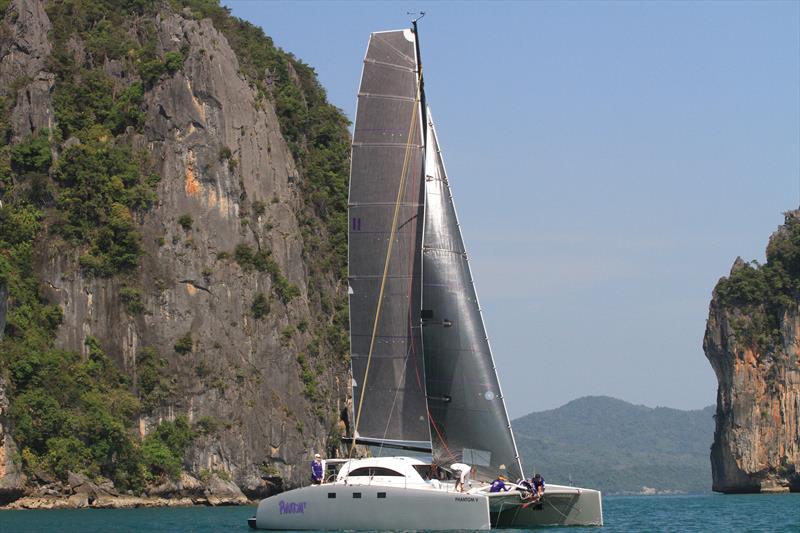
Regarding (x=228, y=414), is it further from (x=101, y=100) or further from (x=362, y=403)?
(x=362, y=403)

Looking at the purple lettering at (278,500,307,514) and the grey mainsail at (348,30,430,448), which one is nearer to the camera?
the purple lettering at (278,500,307,514)

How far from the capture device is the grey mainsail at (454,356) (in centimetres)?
3528

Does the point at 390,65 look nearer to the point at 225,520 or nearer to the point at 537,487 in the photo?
the point at 537,487

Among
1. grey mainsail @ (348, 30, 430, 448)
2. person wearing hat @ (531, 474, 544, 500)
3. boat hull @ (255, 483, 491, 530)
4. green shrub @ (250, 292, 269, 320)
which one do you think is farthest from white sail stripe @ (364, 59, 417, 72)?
green shrub @ (250, 292, 269, 320)

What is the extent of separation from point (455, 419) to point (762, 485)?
→ 63.0 meters

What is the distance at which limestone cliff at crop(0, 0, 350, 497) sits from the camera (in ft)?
232

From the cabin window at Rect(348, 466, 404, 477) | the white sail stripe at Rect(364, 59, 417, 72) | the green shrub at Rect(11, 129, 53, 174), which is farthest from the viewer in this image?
the green shrub at Rect(11, 129, 53, 174)

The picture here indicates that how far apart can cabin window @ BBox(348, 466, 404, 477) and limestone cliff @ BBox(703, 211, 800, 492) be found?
207 feet

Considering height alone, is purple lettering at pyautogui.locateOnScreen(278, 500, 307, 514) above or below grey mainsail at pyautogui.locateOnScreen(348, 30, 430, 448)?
below

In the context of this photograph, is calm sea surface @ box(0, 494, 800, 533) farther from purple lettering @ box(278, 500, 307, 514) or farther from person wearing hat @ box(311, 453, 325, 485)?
person wearing hat @ box(311, 453, 325, 485)

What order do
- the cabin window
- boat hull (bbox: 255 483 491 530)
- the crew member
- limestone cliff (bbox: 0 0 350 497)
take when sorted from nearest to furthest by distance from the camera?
boat hull (bbox: 255 483 491 530), the crew member, the cabin window, limestone cliff (bbox: 0 0 350 497)

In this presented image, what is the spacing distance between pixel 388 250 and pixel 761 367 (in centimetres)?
6419

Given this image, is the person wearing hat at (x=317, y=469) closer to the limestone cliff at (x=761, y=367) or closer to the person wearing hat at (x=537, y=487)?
the person wearing hat at (x=537, y=487)

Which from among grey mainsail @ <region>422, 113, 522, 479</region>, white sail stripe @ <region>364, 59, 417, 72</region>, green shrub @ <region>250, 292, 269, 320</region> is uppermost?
white sail stripe @ <region>364, 59, 417, 72</region>
